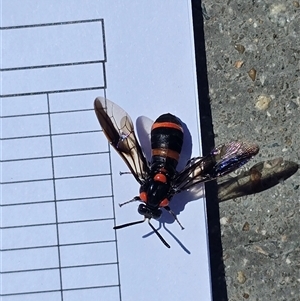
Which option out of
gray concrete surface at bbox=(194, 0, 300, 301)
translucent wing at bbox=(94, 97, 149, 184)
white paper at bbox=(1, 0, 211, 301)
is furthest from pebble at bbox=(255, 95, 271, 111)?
translucent wing at bbox=(94, 97, 149, 184)

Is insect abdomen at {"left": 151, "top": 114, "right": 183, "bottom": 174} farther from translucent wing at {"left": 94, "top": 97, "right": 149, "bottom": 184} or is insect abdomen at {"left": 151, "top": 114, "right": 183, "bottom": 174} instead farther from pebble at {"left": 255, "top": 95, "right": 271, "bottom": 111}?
pebble at {"left": 255, "top": 95, "right": 271, "bottom": 111}

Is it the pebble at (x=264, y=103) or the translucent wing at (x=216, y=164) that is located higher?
the pebble at (x=264, y=103)

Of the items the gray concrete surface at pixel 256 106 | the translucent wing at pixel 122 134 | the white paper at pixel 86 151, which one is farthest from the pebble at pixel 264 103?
the translucent wing at pixel 122 134

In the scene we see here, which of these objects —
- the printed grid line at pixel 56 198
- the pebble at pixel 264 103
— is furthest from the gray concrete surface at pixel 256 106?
the printed grid line at pixel 56 198

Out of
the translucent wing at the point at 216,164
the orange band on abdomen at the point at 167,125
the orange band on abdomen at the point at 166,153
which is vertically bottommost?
the translucent wing at the point at 216,164

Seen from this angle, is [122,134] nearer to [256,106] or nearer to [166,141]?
[166,141]

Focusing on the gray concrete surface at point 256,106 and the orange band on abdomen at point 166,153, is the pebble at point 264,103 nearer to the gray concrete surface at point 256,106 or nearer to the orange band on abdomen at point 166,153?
the gray concrete surface at point 256,106
